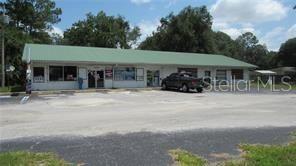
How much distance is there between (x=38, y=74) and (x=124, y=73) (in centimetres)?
829

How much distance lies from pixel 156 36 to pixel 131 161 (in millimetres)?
62080

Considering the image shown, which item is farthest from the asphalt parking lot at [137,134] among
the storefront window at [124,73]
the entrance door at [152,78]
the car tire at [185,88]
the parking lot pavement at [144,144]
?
the entrance door at [152,78]

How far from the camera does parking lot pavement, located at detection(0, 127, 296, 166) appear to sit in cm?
782

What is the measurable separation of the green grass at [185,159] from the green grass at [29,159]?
6.93 feet

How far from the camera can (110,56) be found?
3809cm

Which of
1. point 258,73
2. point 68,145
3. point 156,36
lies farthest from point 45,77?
point 258,73

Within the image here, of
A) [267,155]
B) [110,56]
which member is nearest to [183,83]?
[110,56]

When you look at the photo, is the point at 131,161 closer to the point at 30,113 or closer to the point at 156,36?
the point at 30,113

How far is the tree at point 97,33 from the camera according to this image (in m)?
63.4

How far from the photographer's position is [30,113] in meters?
16.0

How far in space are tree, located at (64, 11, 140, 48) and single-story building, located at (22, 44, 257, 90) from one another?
68.1ft

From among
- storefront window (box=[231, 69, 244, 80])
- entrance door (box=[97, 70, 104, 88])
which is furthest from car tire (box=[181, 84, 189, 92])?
storefront window (box=[231, 69, 244, 80])

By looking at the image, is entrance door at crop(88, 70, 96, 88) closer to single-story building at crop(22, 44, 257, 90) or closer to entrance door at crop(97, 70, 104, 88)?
single-story building at crop(22, 44, 257, 90)

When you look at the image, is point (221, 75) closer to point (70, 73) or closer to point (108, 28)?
point (70, 73)
